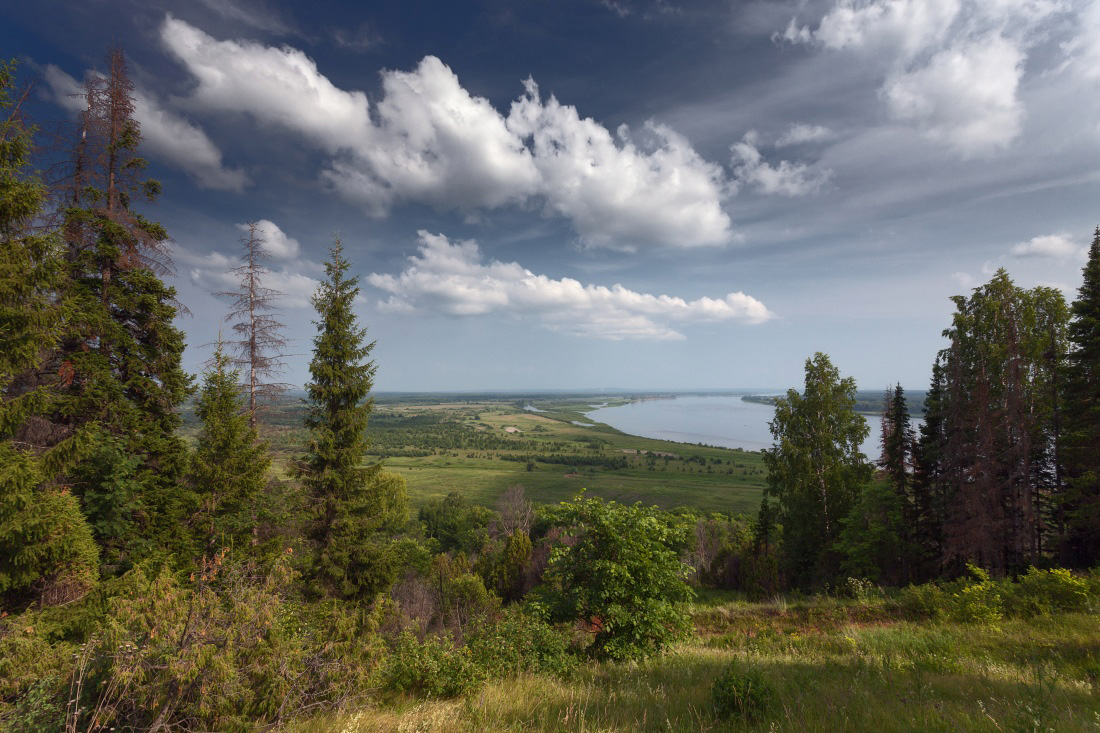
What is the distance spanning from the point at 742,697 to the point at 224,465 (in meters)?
15.7

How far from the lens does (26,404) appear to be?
880 cm

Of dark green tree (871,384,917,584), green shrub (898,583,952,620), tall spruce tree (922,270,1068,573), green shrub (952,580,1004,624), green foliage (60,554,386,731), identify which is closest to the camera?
green foliage (60,554,386,731)

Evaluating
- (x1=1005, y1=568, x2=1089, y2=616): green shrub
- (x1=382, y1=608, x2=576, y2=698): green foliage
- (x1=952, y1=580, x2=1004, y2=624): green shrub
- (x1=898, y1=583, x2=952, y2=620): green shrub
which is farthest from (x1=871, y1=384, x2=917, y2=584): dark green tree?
(x1=382, y1=608, x2=576, y2=698): green foliage

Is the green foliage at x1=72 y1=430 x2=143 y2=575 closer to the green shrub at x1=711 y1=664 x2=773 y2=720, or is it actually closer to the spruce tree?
the green shrub at x1=711 y1=664 x2=773 y2=720

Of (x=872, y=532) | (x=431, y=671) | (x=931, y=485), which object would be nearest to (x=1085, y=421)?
(x=931, y=485)

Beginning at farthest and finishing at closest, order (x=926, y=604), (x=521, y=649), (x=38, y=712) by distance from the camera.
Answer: (x=926, y=604)
(x=521, y=649)
(x=38, y=712)

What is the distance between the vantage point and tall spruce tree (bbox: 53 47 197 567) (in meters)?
11.8

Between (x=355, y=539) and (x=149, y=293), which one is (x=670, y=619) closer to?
(x=355, y=539)

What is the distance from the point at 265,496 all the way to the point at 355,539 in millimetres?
3873

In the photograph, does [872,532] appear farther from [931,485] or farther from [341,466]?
[341,466]

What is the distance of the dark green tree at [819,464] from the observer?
74.6 feet

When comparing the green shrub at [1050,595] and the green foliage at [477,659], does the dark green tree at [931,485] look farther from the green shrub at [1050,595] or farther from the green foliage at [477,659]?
the green foliage at [477,659]

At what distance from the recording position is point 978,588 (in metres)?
10.8

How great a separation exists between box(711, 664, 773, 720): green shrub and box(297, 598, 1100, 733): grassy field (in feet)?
0.38
